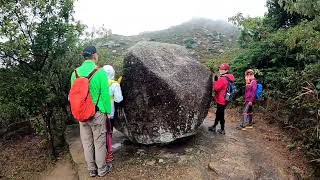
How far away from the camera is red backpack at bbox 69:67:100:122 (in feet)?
20.9


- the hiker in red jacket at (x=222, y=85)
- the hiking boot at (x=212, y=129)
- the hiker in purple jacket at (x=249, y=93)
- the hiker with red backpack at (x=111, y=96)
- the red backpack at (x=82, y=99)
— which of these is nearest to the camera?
the red backpack at (x=82, y=99)

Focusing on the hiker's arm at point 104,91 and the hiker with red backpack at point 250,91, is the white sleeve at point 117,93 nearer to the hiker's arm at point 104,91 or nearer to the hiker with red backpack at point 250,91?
the hiker's arm at point 104,91

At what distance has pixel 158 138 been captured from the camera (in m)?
7.45

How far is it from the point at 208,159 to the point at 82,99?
301cm

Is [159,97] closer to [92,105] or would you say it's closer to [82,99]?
[92,105]

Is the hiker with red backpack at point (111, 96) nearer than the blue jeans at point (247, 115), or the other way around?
the hiker with red backpack at point (111, 96)

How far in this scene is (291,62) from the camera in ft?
36.9

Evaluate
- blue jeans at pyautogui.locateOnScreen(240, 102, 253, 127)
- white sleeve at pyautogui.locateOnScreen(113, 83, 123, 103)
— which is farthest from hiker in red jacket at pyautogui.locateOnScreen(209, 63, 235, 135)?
white sleeve at pyautogui.locateOnScreen(113, 83, 123, 103)

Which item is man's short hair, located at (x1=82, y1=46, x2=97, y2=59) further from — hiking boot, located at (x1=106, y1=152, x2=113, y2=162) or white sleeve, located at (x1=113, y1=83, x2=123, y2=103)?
hiking boot, located at (x1=106, y1=152, x2=113, y2=162)

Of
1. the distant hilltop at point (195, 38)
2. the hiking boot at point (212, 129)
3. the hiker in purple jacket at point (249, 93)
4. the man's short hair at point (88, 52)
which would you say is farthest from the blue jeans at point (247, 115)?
the distant hilltop at point (195, 38)

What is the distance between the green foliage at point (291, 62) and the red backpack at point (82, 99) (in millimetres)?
4816

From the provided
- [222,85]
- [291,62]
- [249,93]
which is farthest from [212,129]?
[291,62]

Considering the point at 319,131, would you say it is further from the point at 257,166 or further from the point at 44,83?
the point at 44,83

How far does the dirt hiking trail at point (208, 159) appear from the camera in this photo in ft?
23.0
